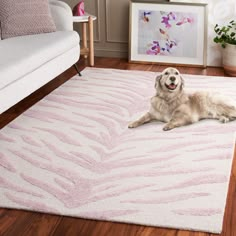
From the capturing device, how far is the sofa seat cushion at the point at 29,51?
3.11m

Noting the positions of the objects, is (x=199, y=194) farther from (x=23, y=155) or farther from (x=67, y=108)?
(x=67, y=108)

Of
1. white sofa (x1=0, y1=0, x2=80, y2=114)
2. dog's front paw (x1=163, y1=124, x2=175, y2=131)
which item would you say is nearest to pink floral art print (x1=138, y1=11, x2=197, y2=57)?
white sofa (x1=0, y1=0, x2=80, y2=114)

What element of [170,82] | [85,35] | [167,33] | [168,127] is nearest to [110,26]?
[85,35]

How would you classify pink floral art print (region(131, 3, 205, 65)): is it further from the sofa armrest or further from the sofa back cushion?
the sofa back cushion

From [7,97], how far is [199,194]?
140cm

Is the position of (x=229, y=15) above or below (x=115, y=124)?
above

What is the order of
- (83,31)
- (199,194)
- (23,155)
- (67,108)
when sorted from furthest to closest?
(83,31) → (67,108) → (23,155) → (199,194)

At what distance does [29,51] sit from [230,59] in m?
1.87

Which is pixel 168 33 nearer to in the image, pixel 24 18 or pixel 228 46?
pixel 228 46

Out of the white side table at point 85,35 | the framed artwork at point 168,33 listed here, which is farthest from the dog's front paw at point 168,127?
the white side table at point 85,35

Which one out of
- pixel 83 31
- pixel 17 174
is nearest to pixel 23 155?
pixel 17 174

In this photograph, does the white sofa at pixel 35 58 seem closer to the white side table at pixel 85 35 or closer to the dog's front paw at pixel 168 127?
the white side table at pixel 85 35

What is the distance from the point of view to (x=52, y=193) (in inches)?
95.1

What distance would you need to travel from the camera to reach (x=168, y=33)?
183 inches
